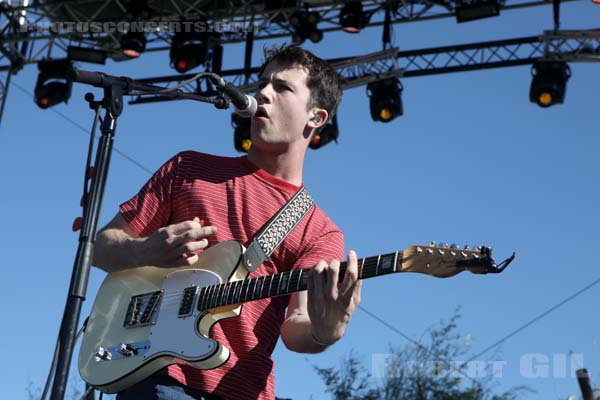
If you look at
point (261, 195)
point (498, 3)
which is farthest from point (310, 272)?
point (498, 3)

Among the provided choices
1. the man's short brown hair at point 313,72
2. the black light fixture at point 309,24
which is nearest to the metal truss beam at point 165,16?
the black light fixture at point 309,24

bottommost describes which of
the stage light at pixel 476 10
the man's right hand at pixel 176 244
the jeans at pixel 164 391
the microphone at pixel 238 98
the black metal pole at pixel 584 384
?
the jeans at pixel 164 391

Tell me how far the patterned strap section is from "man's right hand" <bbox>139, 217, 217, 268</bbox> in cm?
21

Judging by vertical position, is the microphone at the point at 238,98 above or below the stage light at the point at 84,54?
below

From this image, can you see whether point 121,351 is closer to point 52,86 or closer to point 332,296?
point 332,296

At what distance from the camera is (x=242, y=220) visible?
13.2 feet

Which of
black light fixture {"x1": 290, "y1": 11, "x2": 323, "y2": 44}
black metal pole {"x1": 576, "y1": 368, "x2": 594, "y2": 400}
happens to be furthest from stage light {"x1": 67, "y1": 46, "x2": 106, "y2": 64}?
black metal pole {"x1": 576, "y1": 368, "x2": 594, "y2": 400}

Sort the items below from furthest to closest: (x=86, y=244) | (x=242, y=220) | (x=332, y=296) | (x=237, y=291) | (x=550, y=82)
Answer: (x=550, y=82) → (x=242, y=220) → (x=237, y=291) → (x=332, y=296) → (x=86, y=244)

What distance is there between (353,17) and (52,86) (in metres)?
4.14

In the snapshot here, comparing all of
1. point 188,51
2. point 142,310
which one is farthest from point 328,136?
point 142,310

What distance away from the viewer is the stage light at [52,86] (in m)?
13.1

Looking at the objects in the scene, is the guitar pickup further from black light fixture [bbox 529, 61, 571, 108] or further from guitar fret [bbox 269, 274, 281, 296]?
black light fixture [bbox 529, 61, 571, 108]

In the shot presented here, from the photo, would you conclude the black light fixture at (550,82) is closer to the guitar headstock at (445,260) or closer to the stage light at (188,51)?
the stage light at (188,51)

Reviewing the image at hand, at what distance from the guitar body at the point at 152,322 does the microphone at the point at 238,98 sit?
1.67 ft
